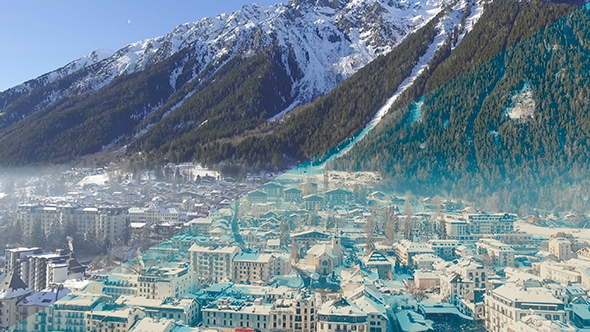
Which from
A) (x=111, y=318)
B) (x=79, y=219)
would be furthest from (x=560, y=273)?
(x=79, y=219)

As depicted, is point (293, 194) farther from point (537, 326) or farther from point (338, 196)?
point (537, 326)

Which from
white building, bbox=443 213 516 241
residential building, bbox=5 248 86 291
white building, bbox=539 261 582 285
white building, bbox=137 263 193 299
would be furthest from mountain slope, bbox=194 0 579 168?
white building, bbox=137 263 193 299

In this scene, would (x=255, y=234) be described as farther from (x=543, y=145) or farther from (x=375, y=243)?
(x=543, y=145)

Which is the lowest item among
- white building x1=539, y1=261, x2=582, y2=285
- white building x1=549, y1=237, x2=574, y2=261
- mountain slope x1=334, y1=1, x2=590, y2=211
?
white building x1=539, y1=261, x2=582, y2=285

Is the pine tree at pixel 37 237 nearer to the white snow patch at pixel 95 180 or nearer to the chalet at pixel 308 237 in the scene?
the chalet at pixel 308 237

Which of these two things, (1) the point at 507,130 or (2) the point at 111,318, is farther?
(1) the point at 507,130

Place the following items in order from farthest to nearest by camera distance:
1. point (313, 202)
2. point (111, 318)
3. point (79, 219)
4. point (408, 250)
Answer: point (79, 219)
point (313, 202)
point (408, 250)
point (111, 318)

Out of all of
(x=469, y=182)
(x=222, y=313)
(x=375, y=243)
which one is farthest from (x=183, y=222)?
(x=469, y=182)

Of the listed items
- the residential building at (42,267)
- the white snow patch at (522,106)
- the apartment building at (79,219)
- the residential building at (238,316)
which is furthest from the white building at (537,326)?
the white snow patch at (522,106)

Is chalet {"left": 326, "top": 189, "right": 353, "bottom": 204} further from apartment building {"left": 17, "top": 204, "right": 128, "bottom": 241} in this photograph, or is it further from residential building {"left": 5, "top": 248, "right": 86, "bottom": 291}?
residential building {"left": 5, "top": 248, "right": 86, "bottom": 291}
